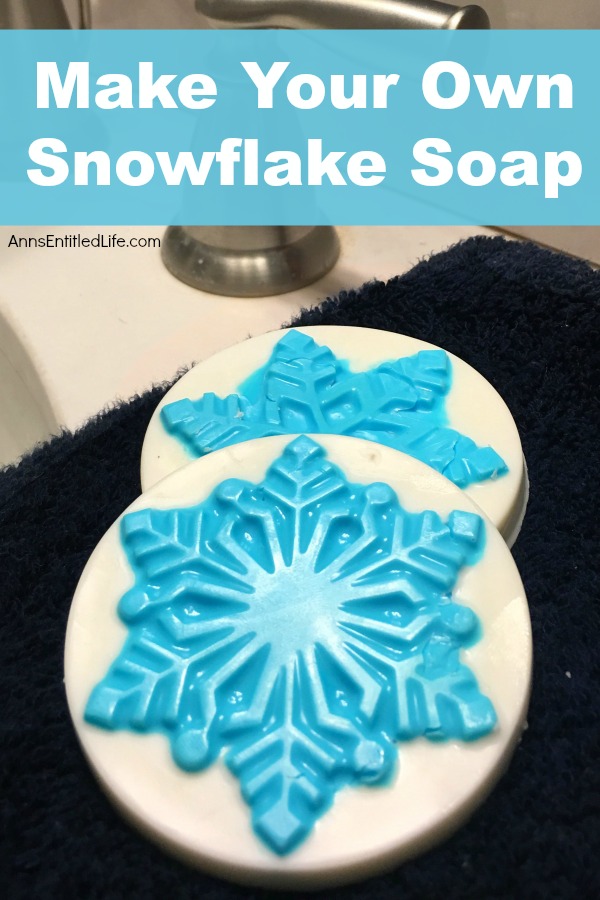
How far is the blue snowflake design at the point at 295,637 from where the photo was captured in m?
0.29

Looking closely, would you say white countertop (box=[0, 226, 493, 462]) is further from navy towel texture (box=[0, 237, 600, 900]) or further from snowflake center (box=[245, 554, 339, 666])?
snowflake center (box=[245, 554, 339, 666])

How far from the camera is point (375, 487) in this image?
356 millimetres

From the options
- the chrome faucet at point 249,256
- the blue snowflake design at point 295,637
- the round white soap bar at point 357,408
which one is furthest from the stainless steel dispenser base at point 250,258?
the blue snowflake design at point 295,637

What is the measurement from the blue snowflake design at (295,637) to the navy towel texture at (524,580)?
1.4 inches

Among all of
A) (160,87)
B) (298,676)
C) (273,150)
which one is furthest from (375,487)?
(160,87)

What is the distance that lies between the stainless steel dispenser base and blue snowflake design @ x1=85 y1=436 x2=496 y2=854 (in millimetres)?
217

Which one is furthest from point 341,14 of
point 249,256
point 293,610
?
point 293,610

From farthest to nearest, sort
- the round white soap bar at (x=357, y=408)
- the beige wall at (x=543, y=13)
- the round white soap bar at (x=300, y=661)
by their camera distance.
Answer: the beige wall at (x=543, y=13)
the round white soap bar at (x=357, y=408)
the round white soap bar at (x=300, y=661)

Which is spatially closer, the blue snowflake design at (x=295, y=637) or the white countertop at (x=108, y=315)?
the blue snowflake design at (x=295, y=637)

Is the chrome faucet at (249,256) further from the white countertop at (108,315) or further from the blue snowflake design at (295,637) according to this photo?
the blue snowflake design at (295,637)

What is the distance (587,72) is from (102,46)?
39 cm

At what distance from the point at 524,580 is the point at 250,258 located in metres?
0.28

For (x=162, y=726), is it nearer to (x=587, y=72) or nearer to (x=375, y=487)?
(x=375, y=487)

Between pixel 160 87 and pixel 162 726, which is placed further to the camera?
pixel 160 87
